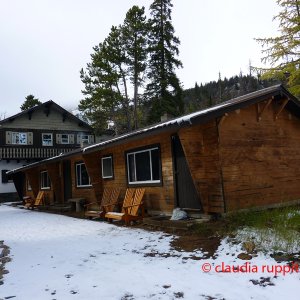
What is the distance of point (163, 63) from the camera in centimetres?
2995

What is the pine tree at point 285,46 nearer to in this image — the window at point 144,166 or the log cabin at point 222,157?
the log cabin at point 222,157

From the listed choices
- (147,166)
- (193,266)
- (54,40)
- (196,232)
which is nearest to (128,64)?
(54,40)

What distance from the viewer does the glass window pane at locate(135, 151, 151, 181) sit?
11.1 meters

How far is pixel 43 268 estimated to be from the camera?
19.0ft

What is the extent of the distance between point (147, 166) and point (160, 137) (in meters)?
1.27

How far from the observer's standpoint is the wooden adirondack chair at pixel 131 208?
395 inches

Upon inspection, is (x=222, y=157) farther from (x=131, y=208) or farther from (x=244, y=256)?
(x=244, y=256)

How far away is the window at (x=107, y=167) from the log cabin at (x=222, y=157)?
0.91m

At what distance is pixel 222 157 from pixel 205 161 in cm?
47

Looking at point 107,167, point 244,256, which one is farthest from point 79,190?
point 244,256

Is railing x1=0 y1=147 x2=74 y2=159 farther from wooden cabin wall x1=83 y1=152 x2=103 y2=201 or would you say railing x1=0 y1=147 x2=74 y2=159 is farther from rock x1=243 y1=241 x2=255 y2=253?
rock x1=243 y1=241 x2=255 y2=253

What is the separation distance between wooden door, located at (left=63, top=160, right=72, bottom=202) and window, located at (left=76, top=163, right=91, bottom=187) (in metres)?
1.27

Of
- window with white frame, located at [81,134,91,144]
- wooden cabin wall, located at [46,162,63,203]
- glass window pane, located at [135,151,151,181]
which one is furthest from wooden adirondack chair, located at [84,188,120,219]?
window with white frame, located at [81,134,91,144]

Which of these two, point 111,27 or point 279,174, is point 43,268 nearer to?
point 279,174
